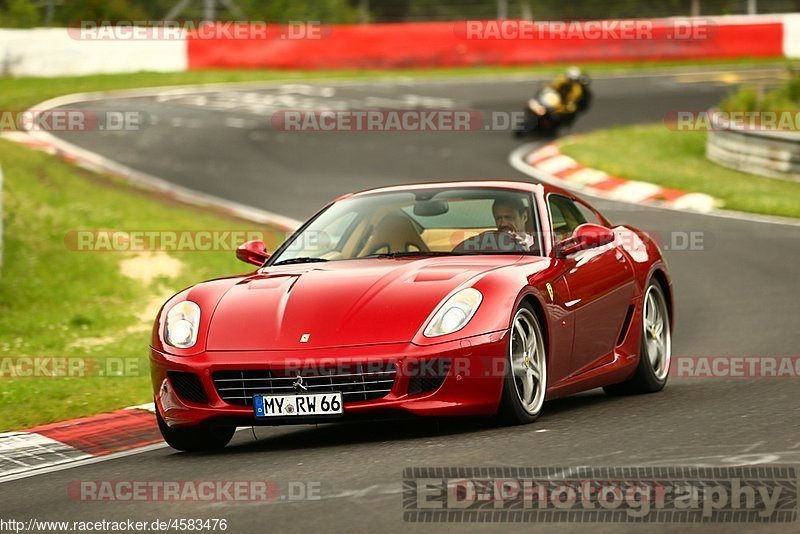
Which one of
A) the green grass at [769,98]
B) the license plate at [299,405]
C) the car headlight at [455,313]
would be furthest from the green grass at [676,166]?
the license plate at [299,405]

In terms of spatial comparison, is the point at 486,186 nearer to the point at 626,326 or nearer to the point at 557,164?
the point at 626,326

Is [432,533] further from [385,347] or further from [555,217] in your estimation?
[555,217]

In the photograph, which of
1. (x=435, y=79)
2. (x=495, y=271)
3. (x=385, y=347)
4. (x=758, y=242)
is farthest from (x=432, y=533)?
(x=435, y=79)

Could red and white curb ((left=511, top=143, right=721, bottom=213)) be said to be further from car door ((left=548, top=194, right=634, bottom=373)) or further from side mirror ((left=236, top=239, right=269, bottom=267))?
side mirror ((left=236, top=239, right=269, bottom=267))

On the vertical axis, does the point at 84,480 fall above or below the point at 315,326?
below

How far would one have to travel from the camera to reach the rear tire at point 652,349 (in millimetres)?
8859

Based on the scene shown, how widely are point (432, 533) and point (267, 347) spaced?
7.42 ft

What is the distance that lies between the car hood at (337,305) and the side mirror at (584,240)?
15.2 inches

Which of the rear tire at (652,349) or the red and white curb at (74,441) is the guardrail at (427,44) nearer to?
the red and white curb at (74,441)

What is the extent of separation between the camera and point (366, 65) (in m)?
37.4

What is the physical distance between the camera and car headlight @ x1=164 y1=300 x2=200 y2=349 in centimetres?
738

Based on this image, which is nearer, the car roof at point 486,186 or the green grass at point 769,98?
the car roof at point 486,186
